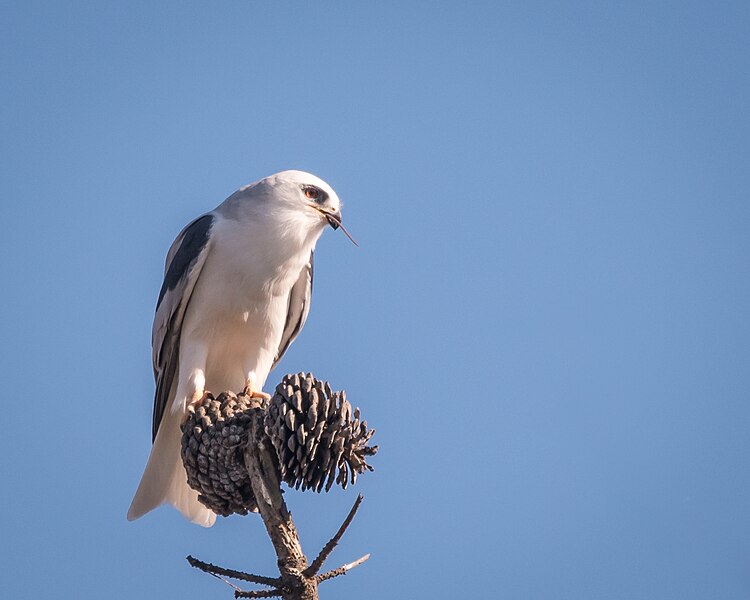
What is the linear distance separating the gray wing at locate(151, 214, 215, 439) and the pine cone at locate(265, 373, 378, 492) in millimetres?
2802

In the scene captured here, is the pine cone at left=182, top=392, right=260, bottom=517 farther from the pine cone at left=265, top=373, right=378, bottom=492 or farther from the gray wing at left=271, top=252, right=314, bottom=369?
the gray wing at left=271, top=252, right=314, bottom=369

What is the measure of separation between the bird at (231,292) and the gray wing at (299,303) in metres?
0.23

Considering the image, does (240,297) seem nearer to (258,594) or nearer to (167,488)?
(167,488)

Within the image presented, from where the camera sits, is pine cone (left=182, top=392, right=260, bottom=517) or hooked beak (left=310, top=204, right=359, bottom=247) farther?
hooked beak (left=310, top=204, right=359, bottom=247)

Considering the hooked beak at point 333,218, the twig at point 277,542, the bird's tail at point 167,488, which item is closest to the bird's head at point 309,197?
the hooked beak at point 333,218

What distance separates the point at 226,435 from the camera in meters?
4.19

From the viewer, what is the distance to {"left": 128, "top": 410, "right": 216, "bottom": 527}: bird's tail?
19.8ft

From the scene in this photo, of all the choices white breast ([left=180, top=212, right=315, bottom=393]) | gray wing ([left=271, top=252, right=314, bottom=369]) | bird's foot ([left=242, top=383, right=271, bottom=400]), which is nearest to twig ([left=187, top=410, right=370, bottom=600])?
bird's foot ([left=242, top=383, right=271, bottom=400])

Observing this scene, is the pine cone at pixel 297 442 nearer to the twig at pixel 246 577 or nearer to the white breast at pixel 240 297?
the twig at pixel 246 577

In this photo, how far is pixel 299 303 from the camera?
7195 millimetres

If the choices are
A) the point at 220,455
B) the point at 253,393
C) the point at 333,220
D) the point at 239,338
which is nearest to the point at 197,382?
the point at 253,393

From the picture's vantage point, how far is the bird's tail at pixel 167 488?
6023 millimetres

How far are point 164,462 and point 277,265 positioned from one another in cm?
160

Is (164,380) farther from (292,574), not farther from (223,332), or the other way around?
(292,574)
